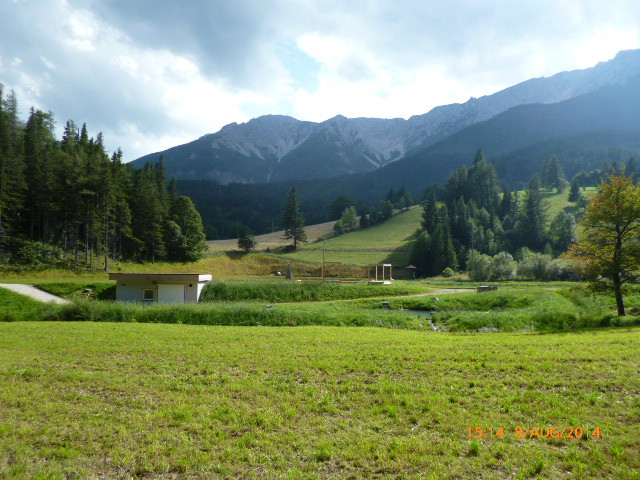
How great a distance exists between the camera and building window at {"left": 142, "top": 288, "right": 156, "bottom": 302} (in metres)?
38.5

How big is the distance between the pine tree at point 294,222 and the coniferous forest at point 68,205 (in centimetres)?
4320

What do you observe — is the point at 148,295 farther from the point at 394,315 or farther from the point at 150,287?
the point at 394,315

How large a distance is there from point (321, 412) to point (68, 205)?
60065 mm

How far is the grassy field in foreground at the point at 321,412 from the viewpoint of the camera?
571 centimetres

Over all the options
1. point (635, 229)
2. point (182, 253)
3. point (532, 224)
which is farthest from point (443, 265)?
point (635, 229)

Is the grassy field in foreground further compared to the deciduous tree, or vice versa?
the deciduous tree

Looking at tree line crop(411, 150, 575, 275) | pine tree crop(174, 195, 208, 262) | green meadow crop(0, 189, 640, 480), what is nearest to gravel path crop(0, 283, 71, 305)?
green meadow crop(0, 189, 640, 480)

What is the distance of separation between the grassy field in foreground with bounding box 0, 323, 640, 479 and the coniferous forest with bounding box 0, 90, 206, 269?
4841 centimetres

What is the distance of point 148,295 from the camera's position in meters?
38.8

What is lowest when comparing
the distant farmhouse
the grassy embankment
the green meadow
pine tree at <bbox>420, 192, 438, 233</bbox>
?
the grassy embankment

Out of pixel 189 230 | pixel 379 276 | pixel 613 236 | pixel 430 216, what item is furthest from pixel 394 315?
pixel 430 216

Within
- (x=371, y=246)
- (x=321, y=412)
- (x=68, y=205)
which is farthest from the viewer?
(x=371, y=246)
